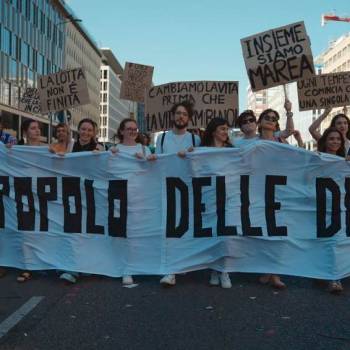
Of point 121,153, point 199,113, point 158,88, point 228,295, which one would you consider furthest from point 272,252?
point 158,88

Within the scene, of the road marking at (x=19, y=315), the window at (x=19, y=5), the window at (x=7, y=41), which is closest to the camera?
the road marking at (x=19, y=315)

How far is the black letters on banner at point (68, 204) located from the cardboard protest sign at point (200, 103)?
2839mm

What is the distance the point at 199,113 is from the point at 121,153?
118 inches

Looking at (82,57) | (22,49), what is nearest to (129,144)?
(22,49)

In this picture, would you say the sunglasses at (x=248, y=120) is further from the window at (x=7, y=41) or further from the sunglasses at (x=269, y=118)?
the window at (x=7, y=41)

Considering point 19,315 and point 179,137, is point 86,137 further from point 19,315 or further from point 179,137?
point 19,315

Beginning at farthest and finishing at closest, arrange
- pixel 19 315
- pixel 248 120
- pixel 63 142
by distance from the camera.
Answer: pixel 63 142 < pixel 248 120 < pixel 19 315

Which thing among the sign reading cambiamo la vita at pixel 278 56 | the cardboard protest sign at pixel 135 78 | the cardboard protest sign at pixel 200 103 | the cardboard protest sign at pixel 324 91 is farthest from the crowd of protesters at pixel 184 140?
the cardboard protest sign at pixel 135 78

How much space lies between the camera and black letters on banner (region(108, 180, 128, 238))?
626cm

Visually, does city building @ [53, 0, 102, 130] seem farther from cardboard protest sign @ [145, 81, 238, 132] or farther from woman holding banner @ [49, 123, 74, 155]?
woman holding banner @ [49, 123, 74, 155]

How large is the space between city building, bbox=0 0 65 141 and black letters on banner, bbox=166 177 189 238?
97.2ft

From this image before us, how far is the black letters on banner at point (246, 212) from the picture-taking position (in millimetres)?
6062

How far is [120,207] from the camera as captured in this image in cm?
630

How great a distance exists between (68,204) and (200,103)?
3.40m
